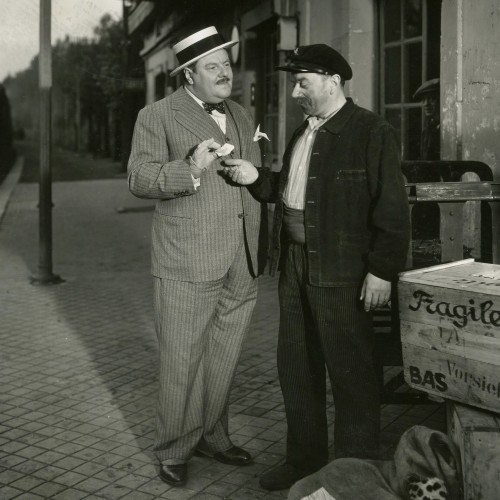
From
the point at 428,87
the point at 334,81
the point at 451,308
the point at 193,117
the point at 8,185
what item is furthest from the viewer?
the point at 8,185

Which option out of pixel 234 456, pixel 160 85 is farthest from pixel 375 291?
pixel 160 85

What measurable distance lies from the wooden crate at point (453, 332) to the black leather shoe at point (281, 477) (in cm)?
77

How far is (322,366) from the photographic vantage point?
11.6 ft

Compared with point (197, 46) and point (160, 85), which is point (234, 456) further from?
point (160, 85)

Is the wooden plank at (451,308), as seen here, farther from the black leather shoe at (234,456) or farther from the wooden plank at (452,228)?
the black leather shoe at (234,456)

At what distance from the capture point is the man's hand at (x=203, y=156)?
3279 mm

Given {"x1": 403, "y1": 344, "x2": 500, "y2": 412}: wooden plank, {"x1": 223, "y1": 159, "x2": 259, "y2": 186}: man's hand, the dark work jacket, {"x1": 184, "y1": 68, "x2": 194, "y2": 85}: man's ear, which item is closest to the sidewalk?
{"x1": 403, "y1": 344, "x2": 500, "y2": 412}: wooden plank

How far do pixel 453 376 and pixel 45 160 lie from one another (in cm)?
624

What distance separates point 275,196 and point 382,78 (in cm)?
423

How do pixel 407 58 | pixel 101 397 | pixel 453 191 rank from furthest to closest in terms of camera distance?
pixel 407 58 < pixel 101 397 < pixel 453 191

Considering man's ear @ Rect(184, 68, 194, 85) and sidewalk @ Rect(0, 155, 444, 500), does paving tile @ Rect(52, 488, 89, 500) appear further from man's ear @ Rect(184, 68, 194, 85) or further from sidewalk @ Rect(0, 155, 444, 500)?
man's ear @ Rect(184, 68, 194, 85)

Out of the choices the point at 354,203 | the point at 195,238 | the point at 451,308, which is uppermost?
the point at 354,203

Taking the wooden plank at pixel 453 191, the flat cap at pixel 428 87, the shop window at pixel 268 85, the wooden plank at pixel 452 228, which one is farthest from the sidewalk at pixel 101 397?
the shop window at pixel 268 85

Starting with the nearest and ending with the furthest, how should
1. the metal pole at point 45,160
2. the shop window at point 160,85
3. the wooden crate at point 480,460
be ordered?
the wooden crate at point 480,460 → the metal pole at point 45,160 → the shop window at point 160,85
